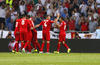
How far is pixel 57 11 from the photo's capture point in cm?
2188

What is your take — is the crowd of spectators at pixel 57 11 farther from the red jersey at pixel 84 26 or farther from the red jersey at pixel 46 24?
the red jersey at pixel 46 24

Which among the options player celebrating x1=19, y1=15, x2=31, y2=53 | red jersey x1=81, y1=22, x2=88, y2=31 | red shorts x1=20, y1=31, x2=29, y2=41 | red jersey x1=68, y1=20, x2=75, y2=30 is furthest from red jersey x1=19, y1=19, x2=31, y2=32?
red jersey x1=81, y1=22, x2=88, y2=31

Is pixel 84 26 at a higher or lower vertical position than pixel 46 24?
lower

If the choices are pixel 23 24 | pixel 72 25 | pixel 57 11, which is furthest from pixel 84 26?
pixel 23 24

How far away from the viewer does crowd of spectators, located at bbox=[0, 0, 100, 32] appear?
21.1 metres

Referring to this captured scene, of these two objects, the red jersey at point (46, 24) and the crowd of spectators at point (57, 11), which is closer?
the red jersey at point (46, 24)

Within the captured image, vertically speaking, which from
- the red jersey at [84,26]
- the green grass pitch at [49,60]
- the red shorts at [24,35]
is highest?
the red jersey at [84,26]

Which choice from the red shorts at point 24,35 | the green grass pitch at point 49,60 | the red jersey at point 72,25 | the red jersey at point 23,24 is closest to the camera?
the green grass pitch at point 49,60

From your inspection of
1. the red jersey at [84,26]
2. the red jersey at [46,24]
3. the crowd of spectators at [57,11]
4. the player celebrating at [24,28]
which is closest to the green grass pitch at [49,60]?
the player celebrating at [24,28]

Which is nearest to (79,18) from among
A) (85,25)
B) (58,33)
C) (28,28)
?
(85,25)

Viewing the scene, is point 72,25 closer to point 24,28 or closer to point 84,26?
point 84,26

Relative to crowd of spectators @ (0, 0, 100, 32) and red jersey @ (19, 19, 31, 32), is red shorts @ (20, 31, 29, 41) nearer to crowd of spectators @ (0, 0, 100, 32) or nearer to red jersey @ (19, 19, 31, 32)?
red jersey @ (19, 19, 31, 32)

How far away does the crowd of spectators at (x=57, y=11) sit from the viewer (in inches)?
830

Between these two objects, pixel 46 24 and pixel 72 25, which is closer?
pixel 46 24
